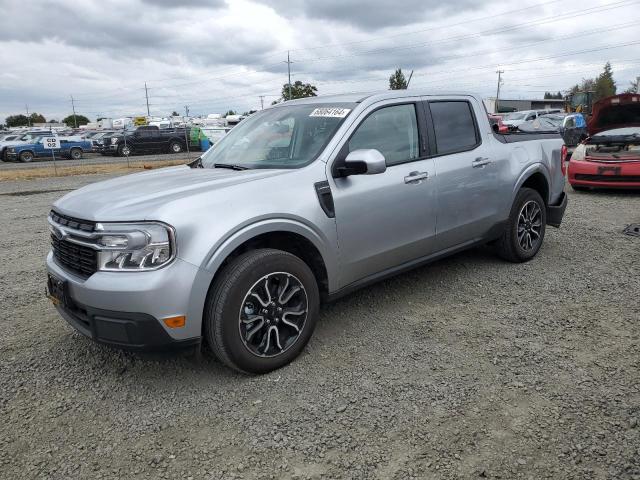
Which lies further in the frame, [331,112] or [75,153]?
[75,153]

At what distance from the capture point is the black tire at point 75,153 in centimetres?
2755

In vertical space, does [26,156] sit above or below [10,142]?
below

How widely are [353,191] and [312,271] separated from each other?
62cm

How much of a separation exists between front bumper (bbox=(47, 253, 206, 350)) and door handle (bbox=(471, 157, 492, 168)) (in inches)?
108

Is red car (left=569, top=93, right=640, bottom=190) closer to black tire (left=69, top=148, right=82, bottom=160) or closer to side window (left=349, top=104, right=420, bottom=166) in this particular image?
side window (left=349, top=104, right=420, bottom=166)

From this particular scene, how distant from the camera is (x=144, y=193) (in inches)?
123

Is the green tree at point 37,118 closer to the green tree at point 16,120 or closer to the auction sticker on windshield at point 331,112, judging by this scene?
the green tree at point 16,120

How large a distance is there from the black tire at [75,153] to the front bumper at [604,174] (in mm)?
25752

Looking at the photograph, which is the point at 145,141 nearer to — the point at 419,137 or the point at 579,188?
the point at 579,188

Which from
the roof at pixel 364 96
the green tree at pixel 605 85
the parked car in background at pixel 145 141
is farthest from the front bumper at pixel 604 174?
the green tree at pixel 605 85

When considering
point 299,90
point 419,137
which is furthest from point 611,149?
point 299,90

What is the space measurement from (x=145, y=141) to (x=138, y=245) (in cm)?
2759

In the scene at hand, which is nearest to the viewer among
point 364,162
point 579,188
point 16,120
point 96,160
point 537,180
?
point 364,162

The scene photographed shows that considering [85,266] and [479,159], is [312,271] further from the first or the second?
[479,159]
